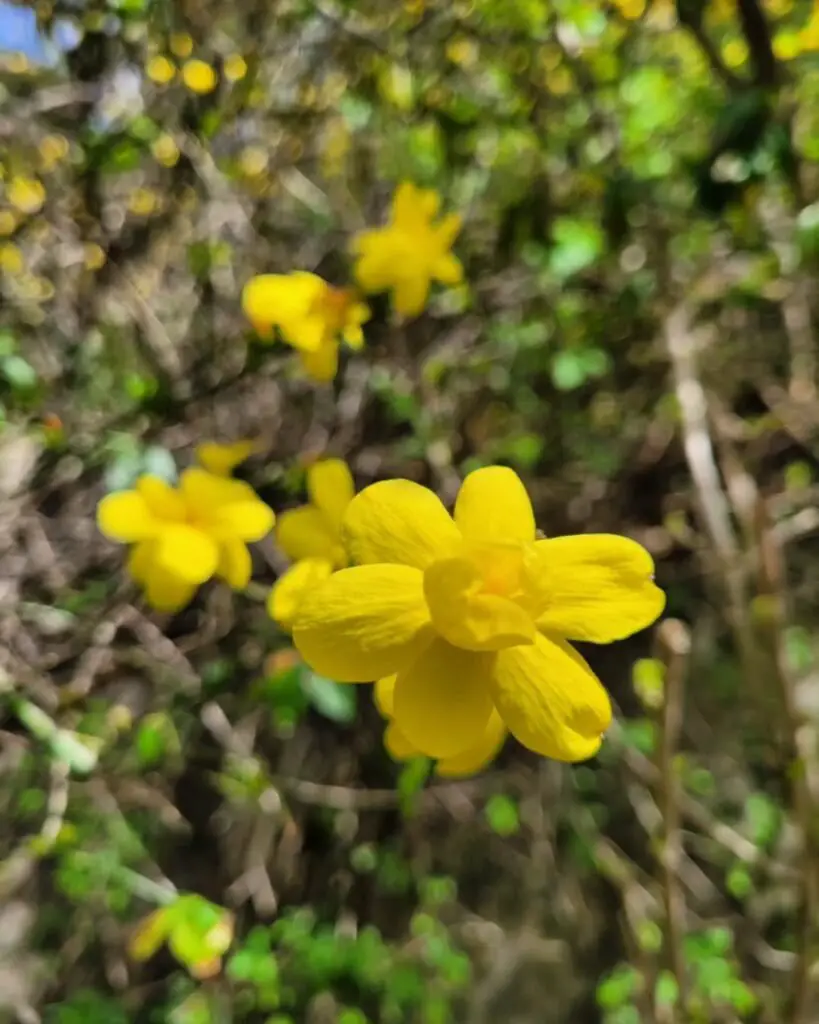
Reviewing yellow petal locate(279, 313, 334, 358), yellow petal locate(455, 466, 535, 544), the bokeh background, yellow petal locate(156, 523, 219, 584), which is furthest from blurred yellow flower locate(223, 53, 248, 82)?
yellow petal locate(455, 466, 535, 544)

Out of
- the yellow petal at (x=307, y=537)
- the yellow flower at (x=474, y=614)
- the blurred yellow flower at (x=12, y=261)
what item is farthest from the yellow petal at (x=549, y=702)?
the blurred yellow flower at (x=12, y=261)

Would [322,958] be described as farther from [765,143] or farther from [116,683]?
[765,143]

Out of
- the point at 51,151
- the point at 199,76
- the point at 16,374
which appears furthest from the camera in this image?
the point at 51,151

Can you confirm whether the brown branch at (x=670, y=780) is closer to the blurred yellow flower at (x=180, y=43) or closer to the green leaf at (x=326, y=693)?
the green leaf at (x=326, y=693)

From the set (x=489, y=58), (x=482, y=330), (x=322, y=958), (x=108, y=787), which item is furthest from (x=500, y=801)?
(x=489, y=58)

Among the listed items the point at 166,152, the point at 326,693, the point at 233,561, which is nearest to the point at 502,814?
the point at 326,693

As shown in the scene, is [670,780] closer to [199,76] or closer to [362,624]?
[362,624]
